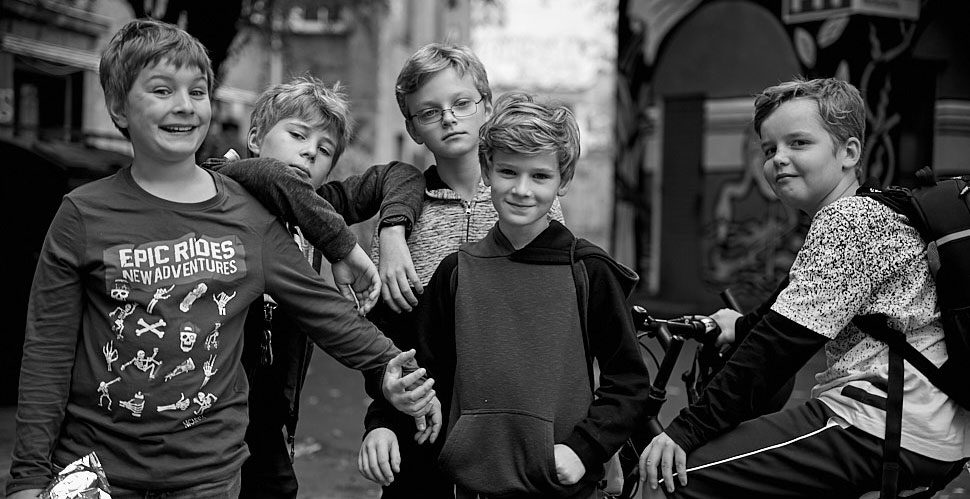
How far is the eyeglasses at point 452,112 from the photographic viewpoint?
3.02m

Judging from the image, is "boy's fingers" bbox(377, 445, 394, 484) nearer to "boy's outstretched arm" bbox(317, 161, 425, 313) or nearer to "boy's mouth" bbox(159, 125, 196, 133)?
"boy's outstretched arm" bbox(317, 161, 425, 313)

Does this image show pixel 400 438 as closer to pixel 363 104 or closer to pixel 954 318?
pixel 954 318

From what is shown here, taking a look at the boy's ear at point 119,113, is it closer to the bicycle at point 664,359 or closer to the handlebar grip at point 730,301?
Result: the bicycle at point 664,359

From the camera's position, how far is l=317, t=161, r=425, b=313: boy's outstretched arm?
2.89m

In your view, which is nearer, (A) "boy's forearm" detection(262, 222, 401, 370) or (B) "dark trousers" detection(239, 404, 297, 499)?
(A) "boy's forearm" detection(262, 222, 401, 370)

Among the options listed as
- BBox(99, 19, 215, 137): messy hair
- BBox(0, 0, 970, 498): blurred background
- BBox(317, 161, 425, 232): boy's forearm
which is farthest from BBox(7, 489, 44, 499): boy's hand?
BBox(0, 0, 970, 498): blurred background

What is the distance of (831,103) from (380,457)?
5.03 ft

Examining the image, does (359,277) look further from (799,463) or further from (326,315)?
(799,463)

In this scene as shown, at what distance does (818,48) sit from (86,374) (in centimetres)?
1022

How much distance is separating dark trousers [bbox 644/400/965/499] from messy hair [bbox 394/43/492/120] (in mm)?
1275

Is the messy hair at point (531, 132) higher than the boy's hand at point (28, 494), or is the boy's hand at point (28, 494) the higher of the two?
the messy hair at point (531, 132)

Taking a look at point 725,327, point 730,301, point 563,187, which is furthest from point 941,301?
point 730,301

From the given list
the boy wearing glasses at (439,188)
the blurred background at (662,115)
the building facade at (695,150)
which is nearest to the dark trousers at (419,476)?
the boy wearing glasses at (439,188)

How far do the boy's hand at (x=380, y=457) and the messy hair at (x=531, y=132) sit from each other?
0.80 meters
